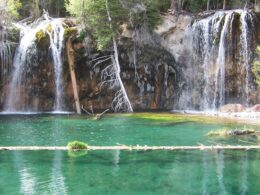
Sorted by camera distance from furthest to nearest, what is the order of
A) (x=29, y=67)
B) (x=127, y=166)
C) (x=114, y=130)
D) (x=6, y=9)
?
(x=29, y=67) < (x=6, y=9) < (x=114, y=130) < (x=127, y=166)

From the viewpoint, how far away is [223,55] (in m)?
33.4

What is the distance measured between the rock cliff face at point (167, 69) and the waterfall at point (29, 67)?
0.10 metres

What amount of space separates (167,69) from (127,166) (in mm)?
22596

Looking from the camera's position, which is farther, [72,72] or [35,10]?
[35,10]

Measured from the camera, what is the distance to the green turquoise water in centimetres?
1182

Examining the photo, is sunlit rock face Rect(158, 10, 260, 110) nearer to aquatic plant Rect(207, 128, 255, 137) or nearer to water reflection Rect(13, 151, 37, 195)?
aquatic plant Rect(207, 128, 255, 137)

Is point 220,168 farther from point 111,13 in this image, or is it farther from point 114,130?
point 111,13

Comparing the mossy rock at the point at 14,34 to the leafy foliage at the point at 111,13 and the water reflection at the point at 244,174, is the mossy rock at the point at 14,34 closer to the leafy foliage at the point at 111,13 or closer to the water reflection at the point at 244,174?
the leafy foliage at the point at 111,13

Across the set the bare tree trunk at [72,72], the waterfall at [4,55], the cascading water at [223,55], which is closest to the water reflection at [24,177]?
the bare tree trunk at [72,72]

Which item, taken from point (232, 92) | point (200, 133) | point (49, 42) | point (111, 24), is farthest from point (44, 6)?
point (200, 133)

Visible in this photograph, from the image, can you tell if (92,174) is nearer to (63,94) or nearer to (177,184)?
(177,184)

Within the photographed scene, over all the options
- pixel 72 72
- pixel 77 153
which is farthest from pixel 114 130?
pixel 72 72

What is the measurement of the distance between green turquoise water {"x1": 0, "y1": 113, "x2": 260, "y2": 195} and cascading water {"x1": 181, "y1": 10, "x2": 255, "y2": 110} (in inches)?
447

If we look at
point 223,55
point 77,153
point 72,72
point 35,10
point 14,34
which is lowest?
point 77,153
